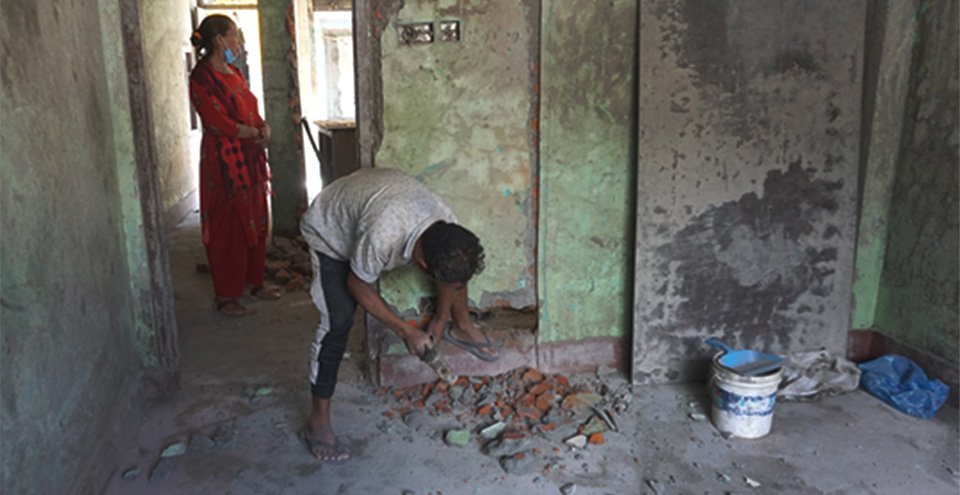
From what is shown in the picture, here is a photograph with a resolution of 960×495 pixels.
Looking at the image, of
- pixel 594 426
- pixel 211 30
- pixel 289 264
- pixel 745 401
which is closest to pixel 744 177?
pixel 745 401

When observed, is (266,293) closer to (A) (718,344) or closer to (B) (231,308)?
(B) (231,308)

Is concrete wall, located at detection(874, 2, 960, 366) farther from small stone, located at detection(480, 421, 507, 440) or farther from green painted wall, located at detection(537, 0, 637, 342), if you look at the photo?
small stone, located at detection(480, 421, 507, 440)

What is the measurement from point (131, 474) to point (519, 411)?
1462mm

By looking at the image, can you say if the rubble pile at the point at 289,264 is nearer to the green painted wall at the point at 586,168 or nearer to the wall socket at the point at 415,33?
the green painted wall at the point at 586,168

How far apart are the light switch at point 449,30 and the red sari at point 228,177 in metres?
1.55

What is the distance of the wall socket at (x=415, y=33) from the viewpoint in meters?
2.86

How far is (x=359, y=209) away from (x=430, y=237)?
0.32 metres

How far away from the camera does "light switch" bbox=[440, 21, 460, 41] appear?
2871mm

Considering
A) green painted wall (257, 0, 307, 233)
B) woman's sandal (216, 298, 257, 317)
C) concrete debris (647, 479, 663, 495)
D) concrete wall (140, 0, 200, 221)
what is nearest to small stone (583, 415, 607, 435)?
concrete debris (647, 479, 663, 495)

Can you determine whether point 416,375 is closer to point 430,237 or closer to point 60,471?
point 430,237

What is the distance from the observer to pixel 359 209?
2449 millimetres

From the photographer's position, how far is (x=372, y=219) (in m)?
2.35

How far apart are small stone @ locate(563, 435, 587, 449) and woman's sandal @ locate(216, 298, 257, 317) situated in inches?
87.2

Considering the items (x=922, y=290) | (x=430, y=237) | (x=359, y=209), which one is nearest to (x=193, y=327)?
(x=359, y=209)
